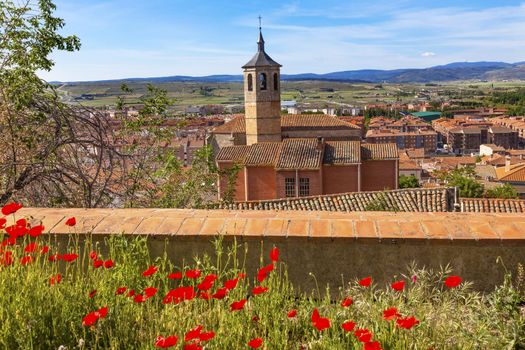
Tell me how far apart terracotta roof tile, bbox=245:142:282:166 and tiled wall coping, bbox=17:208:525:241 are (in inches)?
831

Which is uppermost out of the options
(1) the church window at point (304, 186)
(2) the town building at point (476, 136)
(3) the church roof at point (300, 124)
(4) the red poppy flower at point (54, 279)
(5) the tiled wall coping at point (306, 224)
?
(5) the tiled wall coping at point (306, 224)

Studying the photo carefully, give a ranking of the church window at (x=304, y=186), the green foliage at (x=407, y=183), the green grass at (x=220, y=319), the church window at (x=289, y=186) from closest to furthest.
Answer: the green grass at (x=220, y=319) → the church window at (x=304, y=186) → the church window at (x=289, y=186) → the green foliage at (x=407, y=183)

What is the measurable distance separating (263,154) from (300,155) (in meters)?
2.03

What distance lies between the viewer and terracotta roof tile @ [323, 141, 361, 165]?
24.8 metres

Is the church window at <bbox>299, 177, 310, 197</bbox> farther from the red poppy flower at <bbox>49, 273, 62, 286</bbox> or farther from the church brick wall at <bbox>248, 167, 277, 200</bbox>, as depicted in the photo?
the red poppy flower at <bbox>49, 273, 62, 286</bbox>

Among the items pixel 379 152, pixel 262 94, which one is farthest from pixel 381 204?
pixel 262 94

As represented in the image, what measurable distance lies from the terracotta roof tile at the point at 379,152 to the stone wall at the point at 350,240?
2278 cm

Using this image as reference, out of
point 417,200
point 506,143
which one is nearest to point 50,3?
point 417,200

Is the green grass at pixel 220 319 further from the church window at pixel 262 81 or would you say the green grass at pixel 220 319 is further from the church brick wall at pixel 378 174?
the church window at pixel 262 81

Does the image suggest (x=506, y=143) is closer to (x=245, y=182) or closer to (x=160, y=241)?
(x=245, y=182)

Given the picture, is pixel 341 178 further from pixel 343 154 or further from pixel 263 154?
pixel 263 154

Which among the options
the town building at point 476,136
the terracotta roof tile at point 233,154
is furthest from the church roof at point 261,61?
the town building at point 476,136

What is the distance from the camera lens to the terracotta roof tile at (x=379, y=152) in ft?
84.0

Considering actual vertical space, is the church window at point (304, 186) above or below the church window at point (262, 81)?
below
